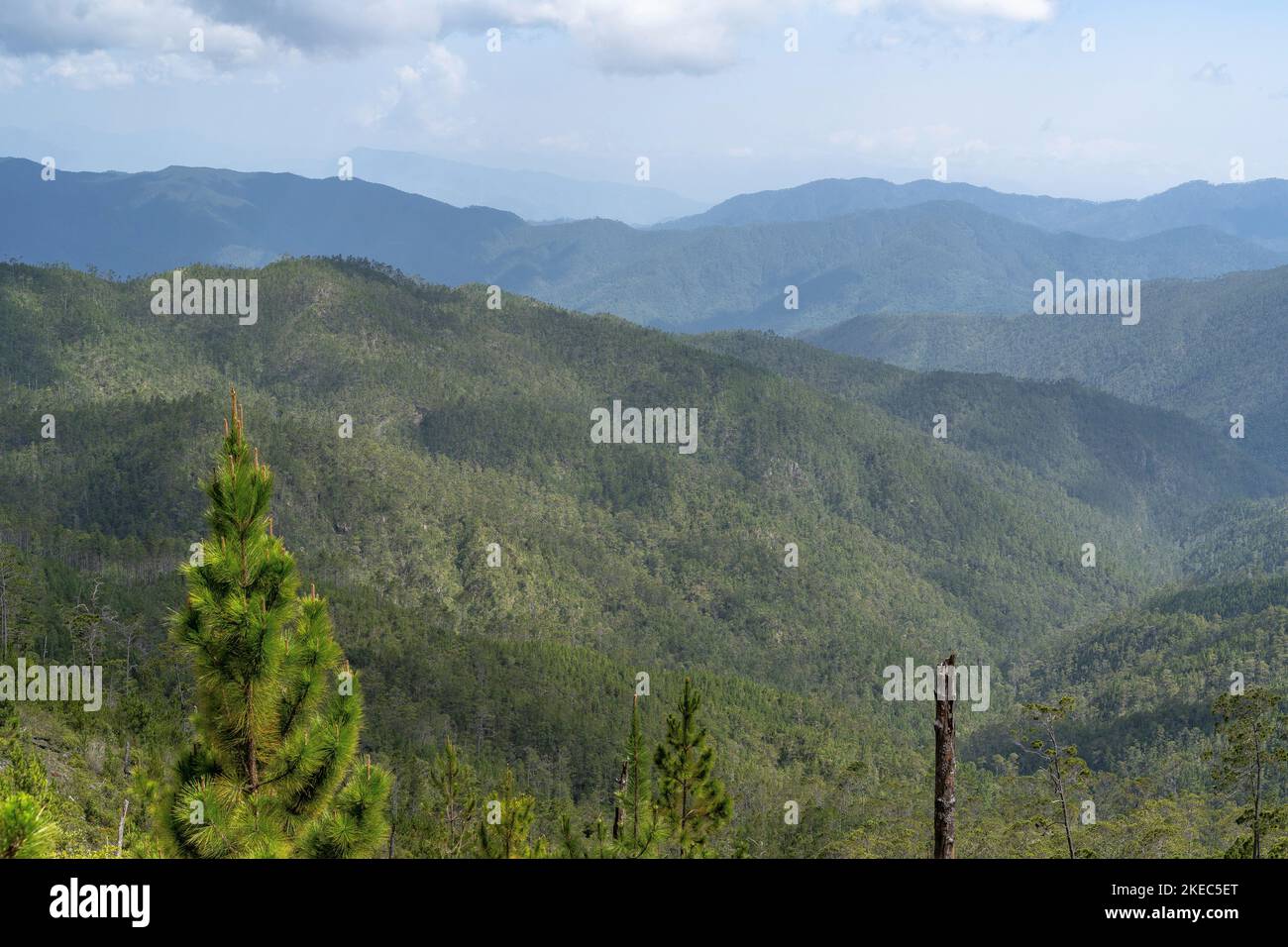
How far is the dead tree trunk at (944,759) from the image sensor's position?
1619 centimetres

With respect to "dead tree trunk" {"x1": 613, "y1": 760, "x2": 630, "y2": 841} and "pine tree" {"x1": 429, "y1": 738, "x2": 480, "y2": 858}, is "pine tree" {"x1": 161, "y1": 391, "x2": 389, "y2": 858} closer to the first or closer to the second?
"dead tree trunk" {"x1": 613, "y1": 760, "x2": 630, "y2": 841}

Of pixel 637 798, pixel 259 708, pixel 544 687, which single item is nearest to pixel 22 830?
pixel 259 708

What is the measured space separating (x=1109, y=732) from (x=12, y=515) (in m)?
155

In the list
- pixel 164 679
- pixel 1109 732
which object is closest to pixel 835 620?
pixel 1109 732

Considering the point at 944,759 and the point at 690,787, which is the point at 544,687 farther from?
the point at 944,759

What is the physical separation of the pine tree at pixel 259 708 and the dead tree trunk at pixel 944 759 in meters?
10.2

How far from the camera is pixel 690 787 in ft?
117

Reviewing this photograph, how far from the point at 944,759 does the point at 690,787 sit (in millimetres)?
20348

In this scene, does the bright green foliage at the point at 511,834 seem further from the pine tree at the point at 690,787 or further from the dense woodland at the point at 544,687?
the pine tree at the point at 690,787

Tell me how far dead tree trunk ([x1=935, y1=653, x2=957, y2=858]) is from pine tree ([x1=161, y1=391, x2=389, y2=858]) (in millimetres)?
10166

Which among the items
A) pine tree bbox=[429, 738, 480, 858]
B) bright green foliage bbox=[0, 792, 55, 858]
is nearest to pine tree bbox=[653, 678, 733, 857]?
Answer: pine tree bbox=[429, 738, 480, 858]

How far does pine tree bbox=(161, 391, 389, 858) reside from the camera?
15.2 metres
